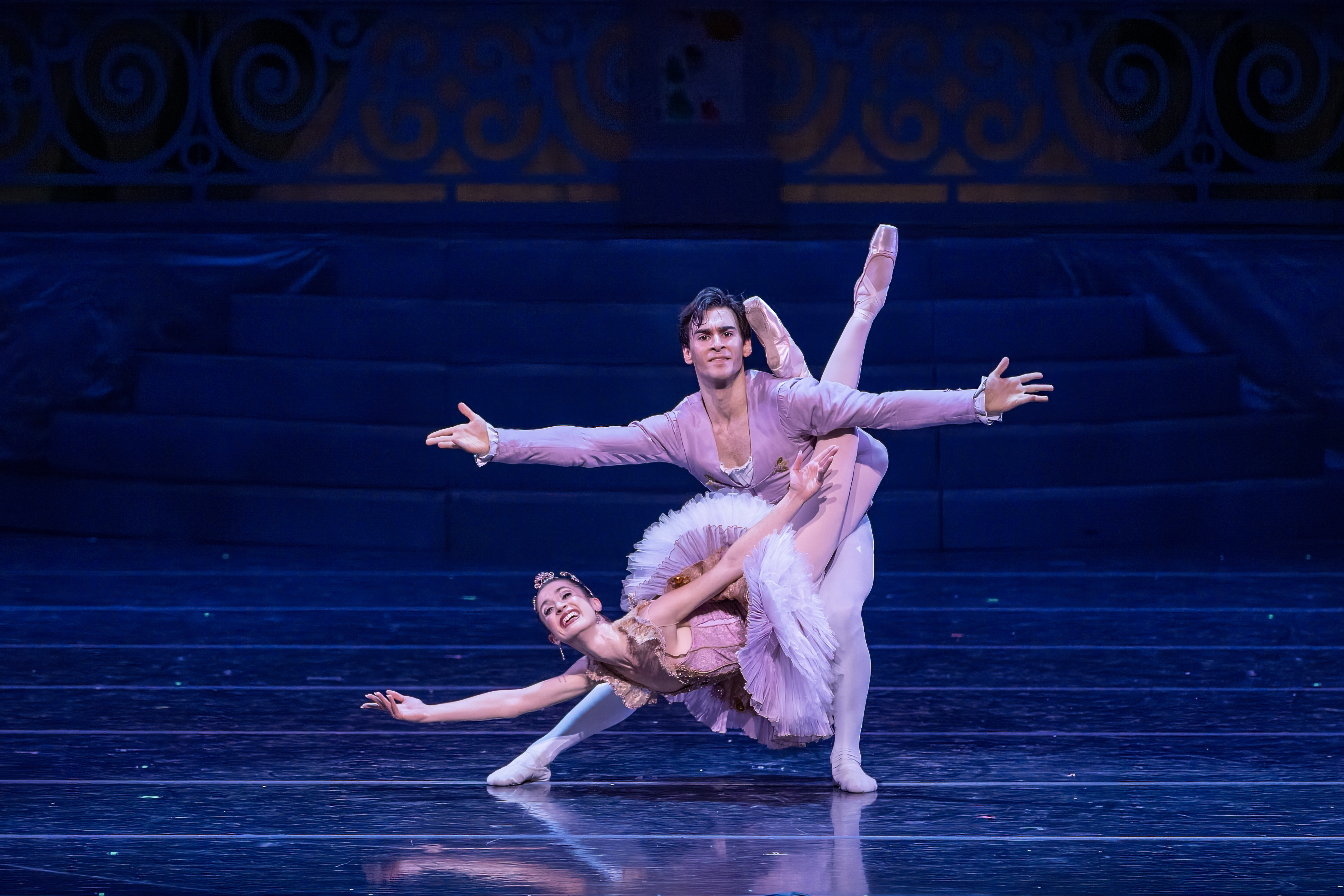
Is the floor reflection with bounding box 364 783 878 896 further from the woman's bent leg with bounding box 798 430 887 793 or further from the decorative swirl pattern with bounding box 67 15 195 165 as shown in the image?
the decorative swirl pattern with bounding box 67 15 195 165

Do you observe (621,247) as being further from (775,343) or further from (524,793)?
(524,793)

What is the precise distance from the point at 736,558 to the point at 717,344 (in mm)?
397

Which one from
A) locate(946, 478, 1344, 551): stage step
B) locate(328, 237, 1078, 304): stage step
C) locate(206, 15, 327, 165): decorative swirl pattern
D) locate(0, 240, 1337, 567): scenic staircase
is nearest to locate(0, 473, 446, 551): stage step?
locate(0, 240, 1337, 567): scenic staircase

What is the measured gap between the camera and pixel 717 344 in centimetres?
334

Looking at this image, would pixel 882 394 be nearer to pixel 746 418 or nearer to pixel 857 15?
pixel 746 418

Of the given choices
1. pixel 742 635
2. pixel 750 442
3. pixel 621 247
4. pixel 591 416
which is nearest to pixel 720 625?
pixel 742 635

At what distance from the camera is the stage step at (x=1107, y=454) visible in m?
6.12

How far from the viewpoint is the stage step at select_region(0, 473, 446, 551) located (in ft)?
19.8

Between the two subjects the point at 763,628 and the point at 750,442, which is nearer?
the point at 763,628

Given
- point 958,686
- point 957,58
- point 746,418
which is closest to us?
point 746,418

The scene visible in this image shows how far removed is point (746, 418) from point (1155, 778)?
102cm

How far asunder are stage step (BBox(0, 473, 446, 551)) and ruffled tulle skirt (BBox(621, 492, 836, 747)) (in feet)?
9.05

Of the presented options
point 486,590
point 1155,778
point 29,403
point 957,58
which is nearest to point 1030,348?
point 957,58

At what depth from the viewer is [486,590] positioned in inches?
212
